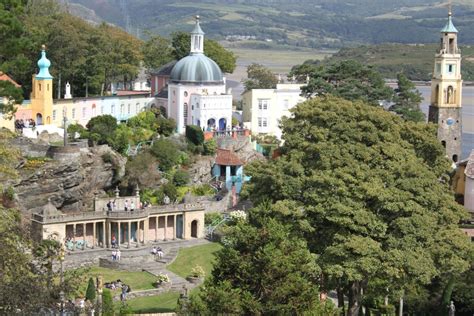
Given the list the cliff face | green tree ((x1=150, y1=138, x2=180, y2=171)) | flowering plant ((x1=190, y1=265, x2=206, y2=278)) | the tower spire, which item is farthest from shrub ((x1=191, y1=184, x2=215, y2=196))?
the tower spire

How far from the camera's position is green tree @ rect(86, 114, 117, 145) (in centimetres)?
6031

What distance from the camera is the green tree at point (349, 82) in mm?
71000

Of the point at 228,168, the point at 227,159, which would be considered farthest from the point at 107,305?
the point at 227,159

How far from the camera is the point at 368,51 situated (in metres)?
187

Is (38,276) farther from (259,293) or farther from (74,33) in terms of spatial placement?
(74,33)

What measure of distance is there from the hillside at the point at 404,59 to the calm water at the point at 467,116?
6.54 meters

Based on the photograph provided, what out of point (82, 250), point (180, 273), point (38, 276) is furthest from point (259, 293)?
point (82, 250)

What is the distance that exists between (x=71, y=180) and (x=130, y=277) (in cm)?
844

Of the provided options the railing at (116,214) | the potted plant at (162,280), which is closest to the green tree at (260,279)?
the potted plant at (162,280)

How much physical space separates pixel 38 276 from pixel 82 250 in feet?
92.4

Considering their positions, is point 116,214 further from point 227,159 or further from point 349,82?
point 349,82

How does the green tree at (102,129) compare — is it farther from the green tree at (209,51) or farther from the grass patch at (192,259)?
the green tree at (209,51)

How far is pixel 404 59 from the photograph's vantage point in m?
171

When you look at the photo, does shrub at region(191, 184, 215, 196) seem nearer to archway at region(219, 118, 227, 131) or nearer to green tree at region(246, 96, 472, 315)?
archway at region(219, 118, 227, 131)
